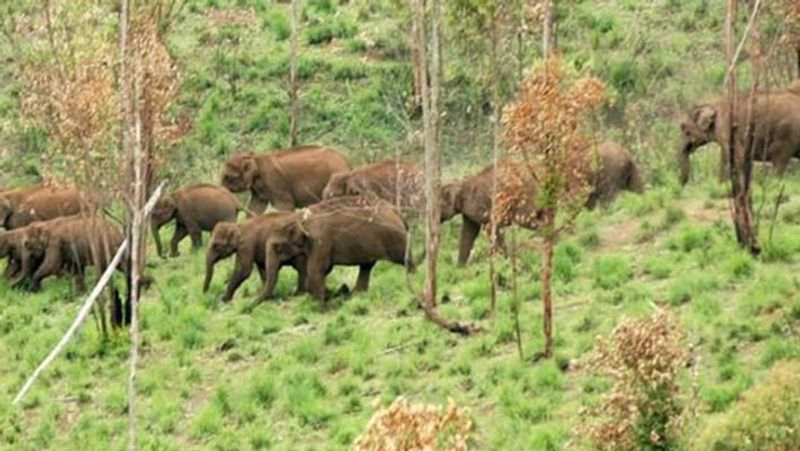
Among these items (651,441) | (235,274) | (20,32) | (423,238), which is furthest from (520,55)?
(651,441)

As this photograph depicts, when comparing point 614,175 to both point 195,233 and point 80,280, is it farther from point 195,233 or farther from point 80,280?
point 80,280

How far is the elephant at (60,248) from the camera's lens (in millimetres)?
32844

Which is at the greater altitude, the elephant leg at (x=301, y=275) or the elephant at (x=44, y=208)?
the elephant leg at (x=301, y=275)

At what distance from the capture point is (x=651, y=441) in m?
20.7

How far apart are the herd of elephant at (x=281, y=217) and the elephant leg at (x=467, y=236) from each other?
0.07 ft

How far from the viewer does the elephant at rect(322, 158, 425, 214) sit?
104 ft

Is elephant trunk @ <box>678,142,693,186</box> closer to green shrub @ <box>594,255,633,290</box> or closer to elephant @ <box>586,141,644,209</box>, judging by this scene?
elephant @ <box>586,141,644,209</box>

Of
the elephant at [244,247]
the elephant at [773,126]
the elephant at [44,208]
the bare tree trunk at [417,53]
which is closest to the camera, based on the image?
the bare tree trunk at [417,53]

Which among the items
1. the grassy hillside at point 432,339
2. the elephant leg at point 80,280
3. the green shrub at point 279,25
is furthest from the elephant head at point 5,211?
the green shrub at point 279,25

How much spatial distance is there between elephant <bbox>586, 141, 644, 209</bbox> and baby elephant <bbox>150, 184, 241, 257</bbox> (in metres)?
5.79

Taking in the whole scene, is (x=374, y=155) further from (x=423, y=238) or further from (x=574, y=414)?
(x=574, y=414)

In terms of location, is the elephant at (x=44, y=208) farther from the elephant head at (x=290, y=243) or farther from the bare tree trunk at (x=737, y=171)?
the bare tree trunk at (x=737, y=171)

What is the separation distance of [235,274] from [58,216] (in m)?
5.77

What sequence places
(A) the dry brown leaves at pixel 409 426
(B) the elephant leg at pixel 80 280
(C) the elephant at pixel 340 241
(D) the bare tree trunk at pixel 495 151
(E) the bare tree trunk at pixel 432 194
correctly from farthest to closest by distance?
(B) the elephant leg at pixel 80 280 → (C) the elephant at pixel 340 241 → (E) the bare tree trunk at pixel 432 194 → (D) the bare tree trunk at pixel 495 151 → (A) the dry brown leaves at pixel 409 426
